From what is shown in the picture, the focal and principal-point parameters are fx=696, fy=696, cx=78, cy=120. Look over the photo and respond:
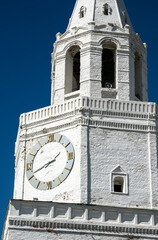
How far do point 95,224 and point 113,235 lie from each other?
87 centimetres

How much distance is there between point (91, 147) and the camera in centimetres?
3128

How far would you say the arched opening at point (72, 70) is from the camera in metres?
34.7

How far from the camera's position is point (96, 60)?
3412 centimetres

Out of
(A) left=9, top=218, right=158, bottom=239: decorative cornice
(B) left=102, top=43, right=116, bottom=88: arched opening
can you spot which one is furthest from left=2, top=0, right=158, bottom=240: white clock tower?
(B) left=102, top=43, right=116, bottom=88: arched opening

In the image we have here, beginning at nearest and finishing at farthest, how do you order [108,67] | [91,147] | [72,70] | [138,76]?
[91,147]
[72,70]
[138,76]
[108,67]

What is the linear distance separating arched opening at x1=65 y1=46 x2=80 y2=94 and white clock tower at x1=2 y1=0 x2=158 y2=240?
0.20 ft

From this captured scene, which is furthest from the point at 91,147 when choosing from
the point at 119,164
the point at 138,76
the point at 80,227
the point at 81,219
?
the point at 138,76

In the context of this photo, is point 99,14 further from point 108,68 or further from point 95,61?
point 95,61

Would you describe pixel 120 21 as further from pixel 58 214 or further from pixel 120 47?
pixel 58 214

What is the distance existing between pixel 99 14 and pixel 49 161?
29.1 ft

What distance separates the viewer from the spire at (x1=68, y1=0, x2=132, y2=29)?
35.9 meters

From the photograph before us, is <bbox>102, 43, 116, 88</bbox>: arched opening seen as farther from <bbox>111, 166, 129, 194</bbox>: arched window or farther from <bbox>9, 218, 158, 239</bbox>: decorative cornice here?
<bbox>9, 218, 158, 239</bbox>: decorative cornice

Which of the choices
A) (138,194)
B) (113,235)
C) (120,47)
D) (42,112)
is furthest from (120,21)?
(113,235)

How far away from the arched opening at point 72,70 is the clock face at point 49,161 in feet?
11.0
